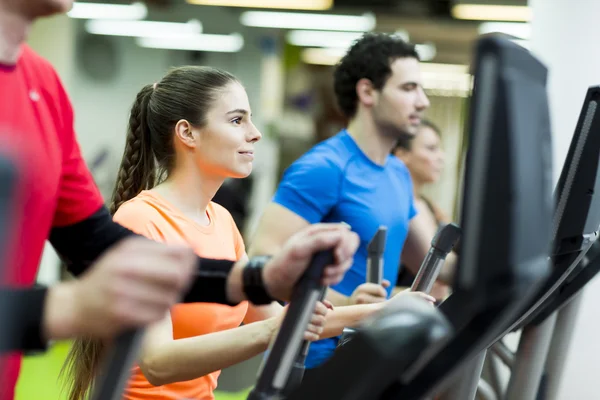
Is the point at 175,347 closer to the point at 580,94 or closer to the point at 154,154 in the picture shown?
the point at 154,154

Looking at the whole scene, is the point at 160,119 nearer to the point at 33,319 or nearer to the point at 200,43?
the point at 33,319

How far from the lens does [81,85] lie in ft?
36.0

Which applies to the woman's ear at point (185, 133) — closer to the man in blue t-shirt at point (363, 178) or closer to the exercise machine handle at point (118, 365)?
the man in blue t-shirt at point (363, 178)

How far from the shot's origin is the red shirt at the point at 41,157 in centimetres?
126

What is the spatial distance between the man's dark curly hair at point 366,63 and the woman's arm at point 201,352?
62.9 inches

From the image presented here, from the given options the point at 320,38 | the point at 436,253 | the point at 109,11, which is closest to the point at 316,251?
the point at 436,253

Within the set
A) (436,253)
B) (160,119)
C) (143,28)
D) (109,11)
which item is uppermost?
(160,119)

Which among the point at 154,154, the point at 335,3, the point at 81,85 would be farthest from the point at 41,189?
the point at 81,85

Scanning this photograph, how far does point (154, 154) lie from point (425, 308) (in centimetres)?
142

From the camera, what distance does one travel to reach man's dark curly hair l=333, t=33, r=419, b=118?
3.12 meters

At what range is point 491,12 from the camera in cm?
952

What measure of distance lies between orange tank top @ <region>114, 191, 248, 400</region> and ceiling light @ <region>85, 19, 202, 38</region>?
9.18 metres

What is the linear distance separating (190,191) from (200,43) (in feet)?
32.7

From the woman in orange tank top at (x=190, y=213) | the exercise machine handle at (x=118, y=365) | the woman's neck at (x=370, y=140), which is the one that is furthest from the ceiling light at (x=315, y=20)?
the exercise machine handle at (x=118, y=365)
